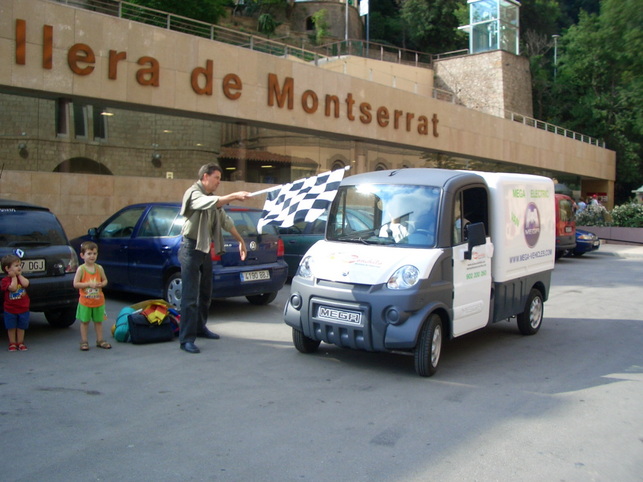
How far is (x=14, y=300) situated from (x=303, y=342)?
3.13m

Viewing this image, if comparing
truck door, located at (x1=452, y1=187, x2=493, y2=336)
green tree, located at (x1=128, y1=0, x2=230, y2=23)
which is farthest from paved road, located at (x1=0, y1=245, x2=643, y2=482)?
green tree, located at (x1=128, y1=0, x2=230, y2=23)

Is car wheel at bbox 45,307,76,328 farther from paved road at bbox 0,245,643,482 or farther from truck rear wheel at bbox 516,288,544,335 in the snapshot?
truck rear wheel at bbox 516,288,544,335

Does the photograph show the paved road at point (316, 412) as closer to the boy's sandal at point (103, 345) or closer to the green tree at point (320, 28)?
the boy's sandal at point (103, 345)

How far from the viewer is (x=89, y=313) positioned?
676cm

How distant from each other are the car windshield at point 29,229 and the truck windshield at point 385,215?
135 inches

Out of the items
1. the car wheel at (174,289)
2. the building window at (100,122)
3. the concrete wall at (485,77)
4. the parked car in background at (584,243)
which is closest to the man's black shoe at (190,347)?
the car wheel at (174,289)

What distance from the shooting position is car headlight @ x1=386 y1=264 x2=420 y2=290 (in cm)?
589

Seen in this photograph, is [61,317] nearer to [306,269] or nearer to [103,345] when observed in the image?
[103,345]

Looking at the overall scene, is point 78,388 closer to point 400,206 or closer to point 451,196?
point 400,206

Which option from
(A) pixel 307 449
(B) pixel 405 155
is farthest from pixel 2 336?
(B) pixel 405 155

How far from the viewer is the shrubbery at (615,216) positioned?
27469 mm

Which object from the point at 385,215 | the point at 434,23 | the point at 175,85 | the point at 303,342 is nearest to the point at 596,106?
the point at 434,23

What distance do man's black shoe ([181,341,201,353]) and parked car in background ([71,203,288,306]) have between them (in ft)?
5.84

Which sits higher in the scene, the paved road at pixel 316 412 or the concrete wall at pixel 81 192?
the concrete wall at pixel 81 192
